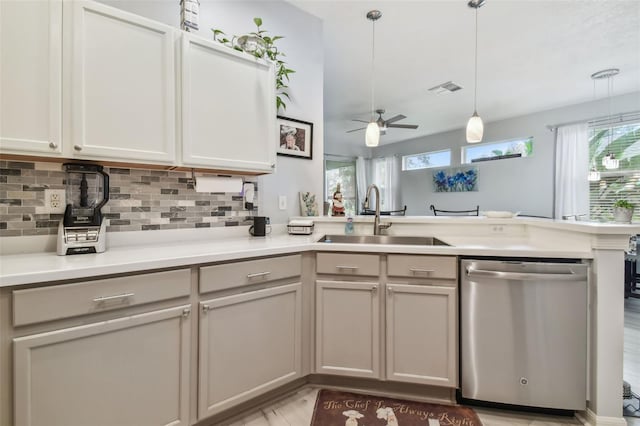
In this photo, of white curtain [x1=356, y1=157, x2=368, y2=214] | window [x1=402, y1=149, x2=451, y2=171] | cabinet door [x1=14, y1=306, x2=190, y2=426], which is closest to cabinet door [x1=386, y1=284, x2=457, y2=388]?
cabinet door [x1=14, y1=306, x2=190, y2=426]

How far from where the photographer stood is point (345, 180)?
8336 mm

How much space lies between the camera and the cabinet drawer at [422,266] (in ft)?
5.48

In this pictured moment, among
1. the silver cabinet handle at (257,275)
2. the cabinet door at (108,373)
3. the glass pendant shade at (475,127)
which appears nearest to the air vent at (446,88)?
the glass pendant shade at (475,127)

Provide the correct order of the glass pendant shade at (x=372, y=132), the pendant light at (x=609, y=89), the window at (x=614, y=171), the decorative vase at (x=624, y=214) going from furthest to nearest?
the window at (x=614, y=171) → the pendant light at (x=609, y=89) → the decorative vase at (x=624, y=214) → the glass pendant shade at (x=372, y=132)

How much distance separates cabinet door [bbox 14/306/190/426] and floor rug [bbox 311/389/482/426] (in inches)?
28.6

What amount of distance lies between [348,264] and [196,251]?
2.74 ft

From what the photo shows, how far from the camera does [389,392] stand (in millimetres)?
1814

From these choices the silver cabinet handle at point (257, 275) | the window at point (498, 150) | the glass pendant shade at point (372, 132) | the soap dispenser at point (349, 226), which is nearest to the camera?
the silver cabinet handle at point (257, 275)

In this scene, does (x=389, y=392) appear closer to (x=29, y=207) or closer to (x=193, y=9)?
(x=29, y=207)

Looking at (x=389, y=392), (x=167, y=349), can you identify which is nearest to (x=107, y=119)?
(x=167, y=349)

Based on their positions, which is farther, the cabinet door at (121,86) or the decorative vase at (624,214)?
the decorative vase at (624,214)

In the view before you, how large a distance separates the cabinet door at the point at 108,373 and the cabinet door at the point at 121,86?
2.58ft

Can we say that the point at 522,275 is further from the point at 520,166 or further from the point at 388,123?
the point at 520,166

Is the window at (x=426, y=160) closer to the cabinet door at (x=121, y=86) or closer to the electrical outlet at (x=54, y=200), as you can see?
the cabinet door at (x=121, y=86)
